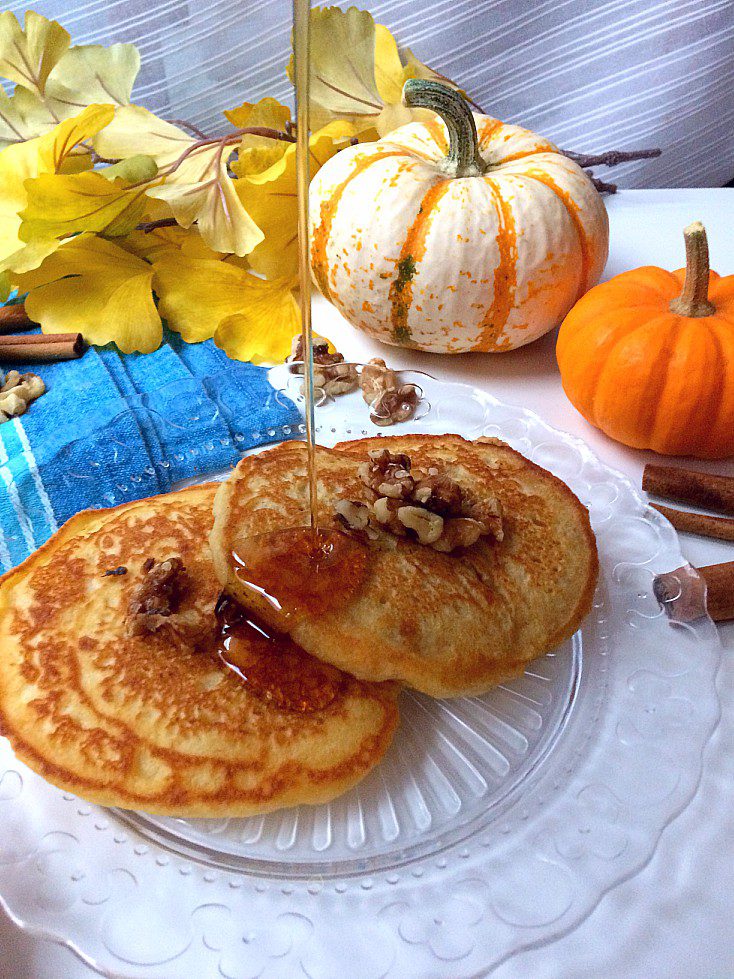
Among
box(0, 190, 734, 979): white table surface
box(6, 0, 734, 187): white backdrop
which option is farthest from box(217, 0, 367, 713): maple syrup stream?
box(6, 0, 734, 187): white backdrop

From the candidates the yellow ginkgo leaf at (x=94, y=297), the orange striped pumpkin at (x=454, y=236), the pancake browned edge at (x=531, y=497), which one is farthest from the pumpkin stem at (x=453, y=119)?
the yellow ginkgo leaf at (x=94, y=297)

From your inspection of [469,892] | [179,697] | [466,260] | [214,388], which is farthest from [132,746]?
[466,260]

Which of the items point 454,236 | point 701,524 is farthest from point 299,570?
point 454,236

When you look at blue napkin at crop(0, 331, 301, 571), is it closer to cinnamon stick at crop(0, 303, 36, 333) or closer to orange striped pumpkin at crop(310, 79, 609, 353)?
cinnamon stick at crop(0, 303, 36, 333)

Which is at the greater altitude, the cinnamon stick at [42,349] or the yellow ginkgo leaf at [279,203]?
the yellow ginkgo leaf at [279,203]

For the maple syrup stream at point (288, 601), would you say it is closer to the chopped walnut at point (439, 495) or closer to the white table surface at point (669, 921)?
the chopped walnut at point (439, 495)

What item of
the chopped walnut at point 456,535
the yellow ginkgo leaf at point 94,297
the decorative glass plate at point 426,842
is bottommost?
the decorative glass plate at point 426,842
